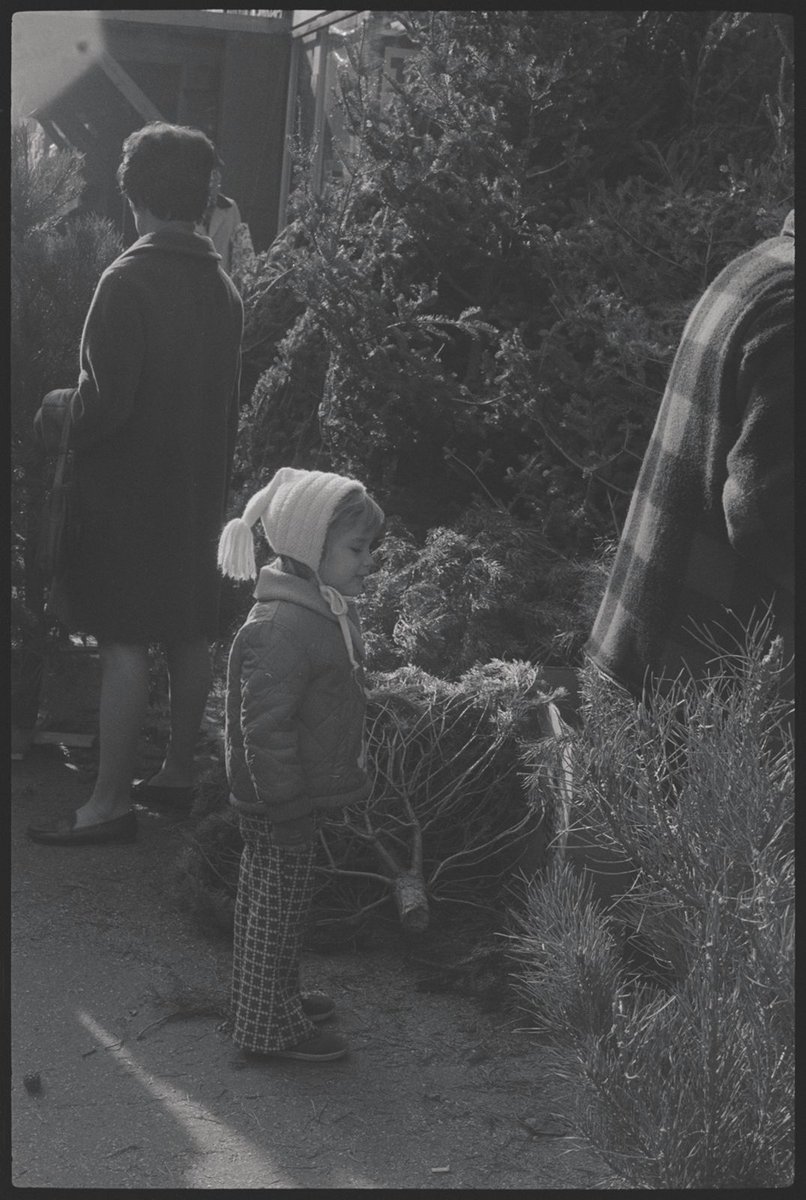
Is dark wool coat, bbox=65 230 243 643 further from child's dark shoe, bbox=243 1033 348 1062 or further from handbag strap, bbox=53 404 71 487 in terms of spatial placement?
child's dark shoe, bbox=243 1033 348 1062

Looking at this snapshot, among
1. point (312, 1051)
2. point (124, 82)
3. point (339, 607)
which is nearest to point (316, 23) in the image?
point (124, 82)

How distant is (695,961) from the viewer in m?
2.09

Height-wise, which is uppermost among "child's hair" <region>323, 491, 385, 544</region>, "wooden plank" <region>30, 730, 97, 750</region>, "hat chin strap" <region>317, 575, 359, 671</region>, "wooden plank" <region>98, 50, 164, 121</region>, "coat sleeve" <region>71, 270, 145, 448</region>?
"wooden plank" <region>98, 50, 164, 121</region>

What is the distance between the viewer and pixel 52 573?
14.6 ft

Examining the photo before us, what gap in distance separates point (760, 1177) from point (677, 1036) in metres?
0.22

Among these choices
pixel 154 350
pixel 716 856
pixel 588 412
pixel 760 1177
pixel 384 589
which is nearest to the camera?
pixel 760 1177

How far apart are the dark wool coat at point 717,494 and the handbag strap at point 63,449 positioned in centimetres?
179

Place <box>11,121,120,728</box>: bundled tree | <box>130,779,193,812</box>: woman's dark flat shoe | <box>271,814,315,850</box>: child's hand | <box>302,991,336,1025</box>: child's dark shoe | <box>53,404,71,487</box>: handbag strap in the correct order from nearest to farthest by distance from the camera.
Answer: <box>271,814,315,850</box>: child's hand
<box>302,991,336,1025</box>: child's dark shoe
<box>53,404,71,487</box>: handbag strap
<box>130,779,193,812</box>: woman's dark flat shoe
<box>11,121,120,728</box>: bundled tree

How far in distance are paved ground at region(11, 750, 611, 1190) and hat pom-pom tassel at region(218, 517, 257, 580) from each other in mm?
1035

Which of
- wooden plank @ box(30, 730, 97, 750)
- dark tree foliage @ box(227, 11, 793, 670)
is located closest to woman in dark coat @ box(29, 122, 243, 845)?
wooden plank @ box(30, 730, 97, 750)

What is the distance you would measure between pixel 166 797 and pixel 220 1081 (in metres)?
1.69

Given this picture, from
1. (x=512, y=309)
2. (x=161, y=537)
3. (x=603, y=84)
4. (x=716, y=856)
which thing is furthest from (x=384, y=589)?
(x=716, y=856)

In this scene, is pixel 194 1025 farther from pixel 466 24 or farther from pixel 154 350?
pixel 466 24

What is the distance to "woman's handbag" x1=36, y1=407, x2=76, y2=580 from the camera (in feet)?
14.2
